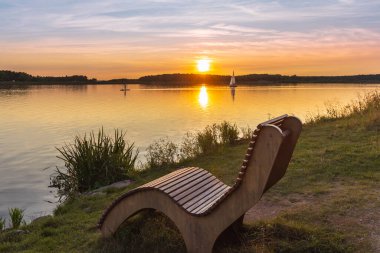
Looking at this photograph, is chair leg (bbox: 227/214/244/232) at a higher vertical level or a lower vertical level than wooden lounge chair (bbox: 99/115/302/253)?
lower

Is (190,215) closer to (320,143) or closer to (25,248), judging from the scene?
(25,248)

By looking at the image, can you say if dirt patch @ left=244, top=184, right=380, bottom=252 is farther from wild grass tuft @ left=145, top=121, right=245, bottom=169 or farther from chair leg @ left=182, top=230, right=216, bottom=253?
wild grass tuft @ left=145, top=121, right=245, bottom=169

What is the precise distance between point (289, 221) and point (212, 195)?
3.43ft

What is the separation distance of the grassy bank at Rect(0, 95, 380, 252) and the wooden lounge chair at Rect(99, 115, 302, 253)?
318 mm

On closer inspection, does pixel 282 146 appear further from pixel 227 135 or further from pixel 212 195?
pixel 227 135

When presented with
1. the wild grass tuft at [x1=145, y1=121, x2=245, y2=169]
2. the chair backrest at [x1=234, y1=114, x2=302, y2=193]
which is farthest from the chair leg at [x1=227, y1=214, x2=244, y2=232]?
the wild grass tuft at [x1=145, y1=121, x2=245, y2=169]

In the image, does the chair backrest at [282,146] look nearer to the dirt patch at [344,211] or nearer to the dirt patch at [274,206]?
the dirt patch at [344,211]

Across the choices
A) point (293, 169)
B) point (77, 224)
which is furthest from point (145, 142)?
point (77, 224)

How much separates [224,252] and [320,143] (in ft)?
23.9

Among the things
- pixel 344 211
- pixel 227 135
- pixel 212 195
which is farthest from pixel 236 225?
pixel 227 135

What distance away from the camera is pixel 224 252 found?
5023mm

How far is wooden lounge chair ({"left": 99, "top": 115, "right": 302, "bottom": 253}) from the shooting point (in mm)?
4336

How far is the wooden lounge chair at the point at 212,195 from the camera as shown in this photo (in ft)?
14.2

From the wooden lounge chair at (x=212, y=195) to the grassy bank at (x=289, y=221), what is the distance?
12.5 inches
